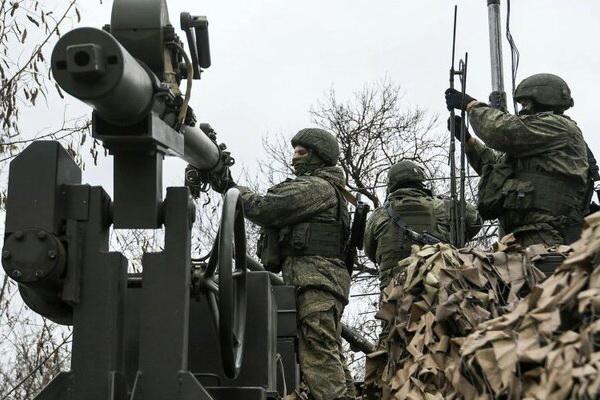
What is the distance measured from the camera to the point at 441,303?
15.9ft

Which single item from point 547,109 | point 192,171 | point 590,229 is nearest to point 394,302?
point 192,171

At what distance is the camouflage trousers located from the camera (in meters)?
7.80

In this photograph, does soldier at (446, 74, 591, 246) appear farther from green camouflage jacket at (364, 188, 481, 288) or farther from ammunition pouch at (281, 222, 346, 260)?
green camouflage jacket at (364, 188, 481, 288)

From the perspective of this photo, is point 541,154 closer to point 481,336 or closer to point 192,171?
point 192,171

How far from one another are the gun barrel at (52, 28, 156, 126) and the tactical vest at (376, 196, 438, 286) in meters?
5.71

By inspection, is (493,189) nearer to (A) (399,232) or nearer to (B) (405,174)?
(A) (399,232)

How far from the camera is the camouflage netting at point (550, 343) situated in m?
2.96

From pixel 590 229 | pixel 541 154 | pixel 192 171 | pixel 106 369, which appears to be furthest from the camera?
pixel 541 154

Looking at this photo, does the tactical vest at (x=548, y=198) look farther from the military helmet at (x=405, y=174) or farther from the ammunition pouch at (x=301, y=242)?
the military helmet at (x=405, y=174)

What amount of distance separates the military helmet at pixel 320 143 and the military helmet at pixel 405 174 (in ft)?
3.66

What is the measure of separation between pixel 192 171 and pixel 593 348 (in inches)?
136

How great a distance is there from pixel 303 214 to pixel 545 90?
6.28 ft

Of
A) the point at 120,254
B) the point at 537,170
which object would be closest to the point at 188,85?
the point at 120,254

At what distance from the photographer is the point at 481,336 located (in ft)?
11.8
